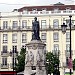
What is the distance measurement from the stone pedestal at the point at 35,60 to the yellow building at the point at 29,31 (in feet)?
145

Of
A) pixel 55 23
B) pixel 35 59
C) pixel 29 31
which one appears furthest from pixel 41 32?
pixel 35 59

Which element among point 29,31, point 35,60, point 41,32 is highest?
point 29,31

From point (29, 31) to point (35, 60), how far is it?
4726 cm

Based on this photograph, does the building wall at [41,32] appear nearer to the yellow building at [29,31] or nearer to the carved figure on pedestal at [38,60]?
the yellow building at [29,31]

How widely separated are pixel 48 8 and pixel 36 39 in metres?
49.6

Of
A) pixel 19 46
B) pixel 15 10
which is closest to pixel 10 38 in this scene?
pixel 19 46

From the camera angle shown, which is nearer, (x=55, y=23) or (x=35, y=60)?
(x=35, y=60)

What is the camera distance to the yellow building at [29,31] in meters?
101

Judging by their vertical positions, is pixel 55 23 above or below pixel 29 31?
above

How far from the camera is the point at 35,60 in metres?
55.7

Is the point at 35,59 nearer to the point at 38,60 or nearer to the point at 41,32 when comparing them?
the point at 38,60

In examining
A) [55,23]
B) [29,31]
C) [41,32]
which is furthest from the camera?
[29,31]

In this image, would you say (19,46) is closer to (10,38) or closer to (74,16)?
(10,38)

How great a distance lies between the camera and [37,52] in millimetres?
55906
